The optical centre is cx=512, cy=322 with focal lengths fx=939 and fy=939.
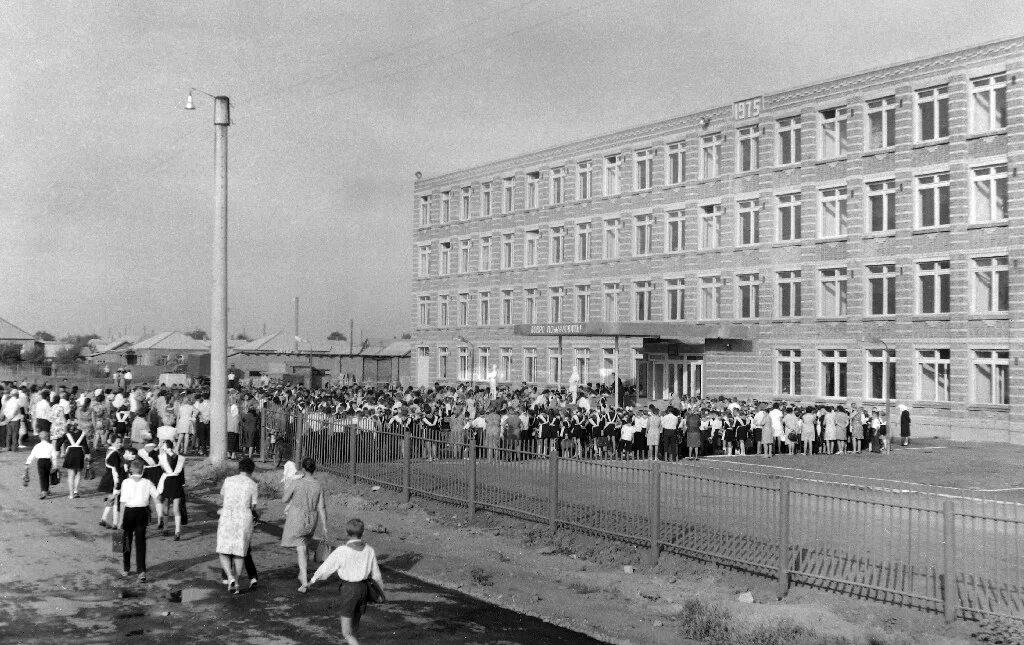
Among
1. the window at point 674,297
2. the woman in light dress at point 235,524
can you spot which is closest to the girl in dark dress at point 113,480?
the woman in light dress at point 235,524

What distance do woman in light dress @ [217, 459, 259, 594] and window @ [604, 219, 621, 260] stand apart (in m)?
38.6

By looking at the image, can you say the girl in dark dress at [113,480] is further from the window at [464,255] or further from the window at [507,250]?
the window at [464,255]

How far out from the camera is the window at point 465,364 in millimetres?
58281

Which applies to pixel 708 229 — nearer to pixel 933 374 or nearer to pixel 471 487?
pixel 933 374

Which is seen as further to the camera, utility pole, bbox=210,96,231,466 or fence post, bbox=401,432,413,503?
utility pole, bbox=210,96,231,466

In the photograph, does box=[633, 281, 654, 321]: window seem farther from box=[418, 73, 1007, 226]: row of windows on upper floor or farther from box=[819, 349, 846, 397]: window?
box=[819, 349, 846, 397]: window

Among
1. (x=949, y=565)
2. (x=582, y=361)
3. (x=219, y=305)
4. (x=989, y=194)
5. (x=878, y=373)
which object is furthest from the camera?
(x=582, y=361)

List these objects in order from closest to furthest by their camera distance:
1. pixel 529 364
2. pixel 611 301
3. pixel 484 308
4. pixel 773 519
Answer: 1. pixel 773 519
2. pixel 611 301
3. pixel 529 364
4. pixel 484 308

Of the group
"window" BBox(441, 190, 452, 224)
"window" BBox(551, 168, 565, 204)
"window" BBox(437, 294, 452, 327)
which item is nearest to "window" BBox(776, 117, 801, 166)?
"window" BBox(551, 168, 565, 204)

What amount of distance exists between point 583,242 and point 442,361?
1452 centimetres

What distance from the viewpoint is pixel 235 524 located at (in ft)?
38.3

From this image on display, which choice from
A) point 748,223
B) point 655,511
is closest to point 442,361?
point 748,223

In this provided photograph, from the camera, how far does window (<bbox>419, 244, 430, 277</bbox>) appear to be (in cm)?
6253

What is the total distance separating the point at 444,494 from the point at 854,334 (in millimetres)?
26158
